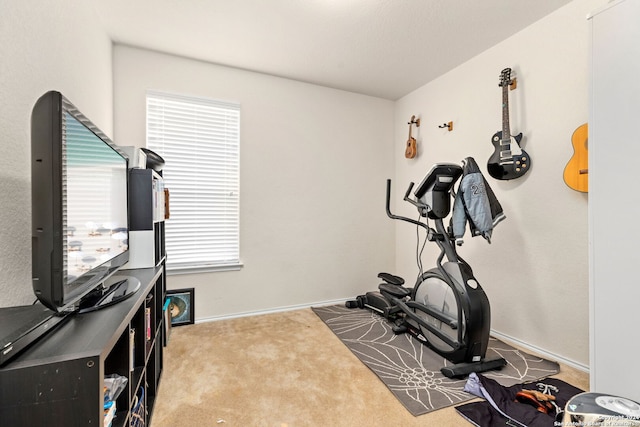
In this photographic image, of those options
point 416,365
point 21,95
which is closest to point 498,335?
point 416,365

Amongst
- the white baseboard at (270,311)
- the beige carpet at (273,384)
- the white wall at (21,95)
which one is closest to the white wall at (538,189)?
the beige carpet at (273,384)

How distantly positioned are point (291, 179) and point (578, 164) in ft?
8.04

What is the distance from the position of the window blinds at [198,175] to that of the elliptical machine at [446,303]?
1834 mm

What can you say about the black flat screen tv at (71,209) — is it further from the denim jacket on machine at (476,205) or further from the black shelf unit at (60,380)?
the denim jacket on machine at (476,205)

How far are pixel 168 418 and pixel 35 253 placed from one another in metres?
1.24

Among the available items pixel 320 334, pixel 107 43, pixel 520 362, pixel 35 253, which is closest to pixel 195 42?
pixel 107 43

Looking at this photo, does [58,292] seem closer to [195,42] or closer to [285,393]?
[285,393]

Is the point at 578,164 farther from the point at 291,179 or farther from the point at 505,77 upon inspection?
the point at 291,179

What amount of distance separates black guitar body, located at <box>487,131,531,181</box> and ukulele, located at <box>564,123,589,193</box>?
0.32 meters

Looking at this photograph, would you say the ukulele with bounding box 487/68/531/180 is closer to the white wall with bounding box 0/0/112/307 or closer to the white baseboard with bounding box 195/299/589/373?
the white baseboard with bounding box 195/299/589/373

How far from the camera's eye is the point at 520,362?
6.79ft

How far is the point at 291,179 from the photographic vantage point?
3.22 metres

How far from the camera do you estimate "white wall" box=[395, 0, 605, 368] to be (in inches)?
79.1

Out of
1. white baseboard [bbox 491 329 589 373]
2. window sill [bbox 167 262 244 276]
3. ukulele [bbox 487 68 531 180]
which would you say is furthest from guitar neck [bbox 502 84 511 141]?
window sill [bbox 167 262 244 276]
